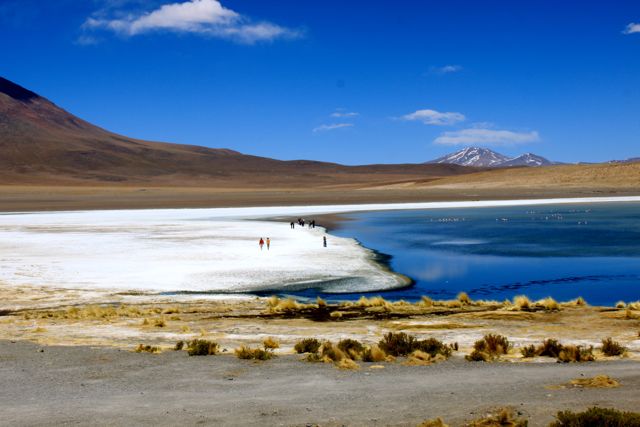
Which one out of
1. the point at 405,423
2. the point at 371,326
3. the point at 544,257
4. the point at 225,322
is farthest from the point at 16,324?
the point at 544,257

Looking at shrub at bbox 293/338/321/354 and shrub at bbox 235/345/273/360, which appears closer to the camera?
shrub at bbox 235/345/273/360

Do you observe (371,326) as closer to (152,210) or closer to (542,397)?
(542,397)

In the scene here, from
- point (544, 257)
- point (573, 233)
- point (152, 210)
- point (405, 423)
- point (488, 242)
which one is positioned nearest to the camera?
point (405, 423)

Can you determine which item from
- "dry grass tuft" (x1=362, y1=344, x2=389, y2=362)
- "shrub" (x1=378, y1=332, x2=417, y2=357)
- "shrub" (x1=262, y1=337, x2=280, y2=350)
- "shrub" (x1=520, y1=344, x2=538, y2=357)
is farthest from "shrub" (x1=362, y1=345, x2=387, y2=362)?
"shrub" (x1=520, y1=344, x2=538, y2=357)

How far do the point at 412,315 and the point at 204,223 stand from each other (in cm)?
3500

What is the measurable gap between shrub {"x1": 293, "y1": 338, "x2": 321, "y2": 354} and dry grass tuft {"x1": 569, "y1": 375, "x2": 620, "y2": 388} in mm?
4648

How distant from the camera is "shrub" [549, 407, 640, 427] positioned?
278 inches

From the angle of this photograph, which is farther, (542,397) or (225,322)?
(225,322)

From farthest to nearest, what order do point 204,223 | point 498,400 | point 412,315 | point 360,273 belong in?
point 204,223 < point 360,273 < point 412,315 < point 498,400

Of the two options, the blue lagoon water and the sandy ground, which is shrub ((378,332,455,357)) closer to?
the sandy ground

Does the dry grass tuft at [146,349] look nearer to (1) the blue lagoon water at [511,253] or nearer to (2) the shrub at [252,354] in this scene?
(2) the shrub at [252,354]

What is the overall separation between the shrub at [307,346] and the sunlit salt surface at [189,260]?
29.9 ft

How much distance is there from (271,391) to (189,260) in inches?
749

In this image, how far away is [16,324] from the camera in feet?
52.6
